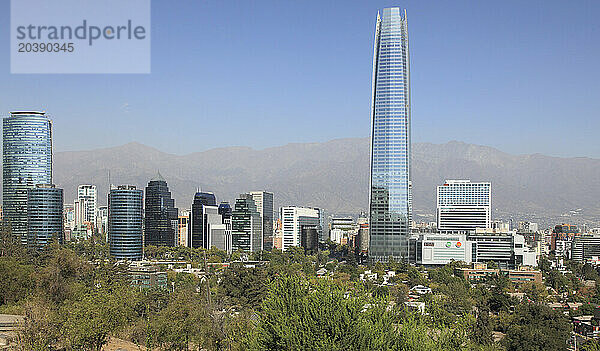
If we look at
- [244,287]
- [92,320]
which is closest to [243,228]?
[244,287]

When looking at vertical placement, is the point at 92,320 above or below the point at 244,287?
above

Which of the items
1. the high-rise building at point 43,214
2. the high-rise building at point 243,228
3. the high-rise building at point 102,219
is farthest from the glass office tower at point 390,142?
the high-rise building at point 102,219

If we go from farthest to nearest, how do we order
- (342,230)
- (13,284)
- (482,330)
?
1. (342,230)
2. (482,330)
3. (13,284)

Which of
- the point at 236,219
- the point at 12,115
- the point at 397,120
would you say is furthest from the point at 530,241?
the point at 12,115

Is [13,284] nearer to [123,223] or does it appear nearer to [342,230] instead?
[123,223]

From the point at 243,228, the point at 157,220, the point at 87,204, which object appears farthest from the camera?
the point at 87,204

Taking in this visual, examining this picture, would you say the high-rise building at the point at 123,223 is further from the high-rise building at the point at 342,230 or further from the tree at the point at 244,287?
the high-rise building at the point at 342,230

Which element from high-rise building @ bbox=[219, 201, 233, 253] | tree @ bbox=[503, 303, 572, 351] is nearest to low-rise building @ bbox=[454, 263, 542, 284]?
tree @ bbox=[503, 303, 572, 351]
